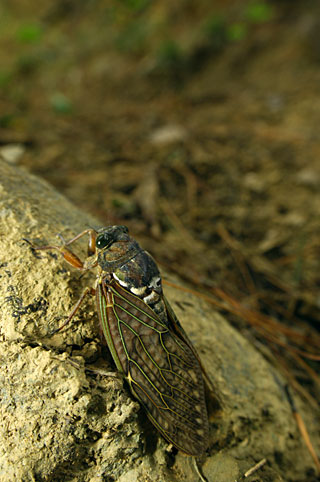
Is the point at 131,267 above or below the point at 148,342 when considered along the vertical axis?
above

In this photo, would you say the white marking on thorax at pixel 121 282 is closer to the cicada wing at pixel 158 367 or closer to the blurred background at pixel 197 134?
the cicada wing at pixel 158 367

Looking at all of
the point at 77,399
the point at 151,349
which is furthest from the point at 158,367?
the point at 77,399

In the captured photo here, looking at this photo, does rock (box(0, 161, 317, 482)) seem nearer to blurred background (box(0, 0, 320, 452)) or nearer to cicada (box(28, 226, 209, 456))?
cicada (box(28, 226, 209, 456))

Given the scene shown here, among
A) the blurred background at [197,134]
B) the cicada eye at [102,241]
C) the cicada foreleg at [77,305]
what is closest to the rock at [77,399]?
the cicada foreleg at [77,305]

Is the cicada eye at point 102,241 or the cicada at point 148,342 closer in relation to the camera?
the cicada at point 148,342

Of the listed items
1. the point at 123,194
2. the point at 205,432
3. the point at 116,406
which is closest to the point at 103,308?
the point at 116,406

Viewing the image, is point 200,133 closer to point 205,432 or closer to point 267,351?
point 267,351

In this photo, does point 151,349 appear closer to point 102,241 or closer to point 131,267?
point 131,267
